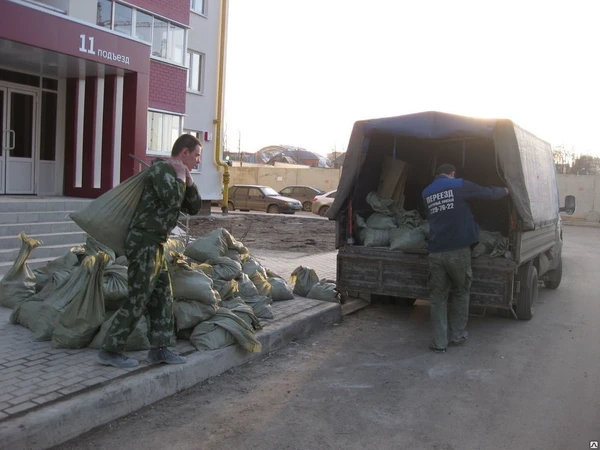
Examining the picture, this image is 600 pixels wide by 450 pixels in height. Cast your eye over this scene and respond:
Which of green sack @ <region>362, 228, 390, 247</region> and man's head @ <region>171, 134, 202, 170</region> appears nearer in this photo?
man's head @ <region>171, 134, 202, 170</region>

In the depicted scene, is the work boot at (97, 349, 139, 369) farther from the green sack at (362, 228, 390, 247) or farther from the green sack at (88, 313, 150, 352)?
the green sack at (362, 228, 390, 247)

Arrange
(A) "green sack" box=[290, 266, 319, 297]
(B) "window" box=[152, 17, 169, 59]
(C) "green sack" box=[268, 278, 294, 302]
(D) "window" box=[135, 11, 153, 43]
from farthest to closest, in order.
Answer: (B) "window" box=[152, 17, 169, 59] < (D) "window" box=[135, 11, 153, 43] < (A) "green sack" box=[290, 266, 319, 297] < (C) "green sack" box=[268, 278, 294, 302]

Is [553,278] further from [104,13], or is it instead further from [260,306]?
[104,13]

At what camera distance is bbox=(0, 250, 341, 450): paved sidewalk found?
10.9 feet

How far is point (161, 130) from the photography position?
1844 cm

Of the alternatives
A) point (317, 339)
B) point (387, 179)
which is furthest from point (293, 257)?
point (317, 339)

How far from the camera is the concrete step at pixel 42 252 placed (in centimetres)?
788

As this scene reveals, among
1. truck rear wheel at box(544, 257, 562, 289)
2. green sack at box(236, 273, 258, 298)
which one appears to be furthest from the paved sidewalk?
truck rear wheel at box(544, 257, 562, 289)

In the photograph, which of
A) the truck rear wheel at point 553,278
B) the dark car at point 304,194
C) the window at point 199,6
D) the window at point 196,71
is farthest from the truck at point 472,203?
the dark car at point 304,194

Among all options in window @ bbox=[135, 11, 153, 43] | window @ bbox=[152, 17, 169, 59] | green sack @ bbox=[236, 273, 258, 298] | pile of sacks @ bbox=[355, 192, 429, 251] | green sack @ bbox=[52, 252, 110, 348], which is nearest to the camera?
green sack @ bbox=[52, 252, 110, 348]

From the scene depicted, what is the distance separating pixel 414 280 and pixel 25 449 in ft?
15.4

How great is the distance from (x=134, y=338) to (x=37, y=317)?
3.74ft

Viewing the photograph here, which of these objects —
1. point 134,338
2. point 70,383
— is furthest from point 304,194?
point 70,383

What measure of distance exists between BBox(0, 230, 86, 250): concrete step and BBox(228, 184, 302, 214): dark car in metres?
18.4
